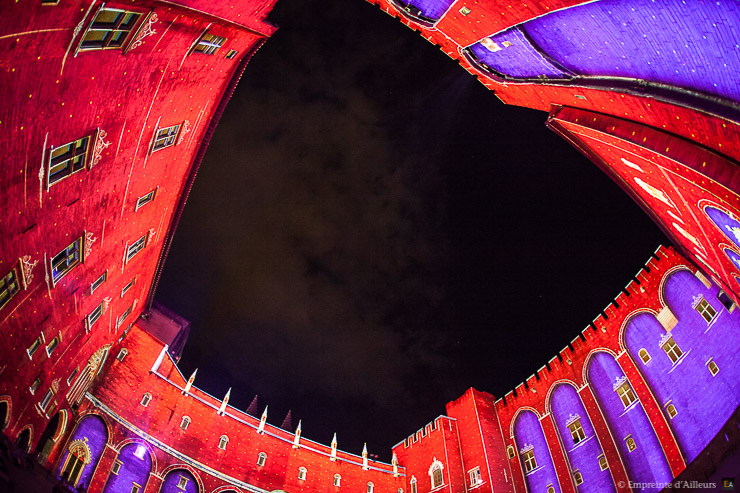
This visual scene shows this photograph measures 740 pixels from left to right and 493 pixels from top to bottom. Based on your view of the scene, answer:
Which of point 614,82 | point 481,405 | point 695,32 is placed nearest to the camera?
point 695,32

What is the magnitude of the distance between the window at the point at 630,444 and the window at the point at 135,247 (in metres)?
28.5

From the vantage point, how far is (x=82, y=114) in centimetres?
1522

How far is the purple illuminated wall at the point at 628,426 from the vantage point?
20797mm

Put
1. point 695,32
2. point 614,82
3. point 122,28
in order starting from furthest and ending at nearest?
1. point 614,82
2. point 122,28
3. point 695,32

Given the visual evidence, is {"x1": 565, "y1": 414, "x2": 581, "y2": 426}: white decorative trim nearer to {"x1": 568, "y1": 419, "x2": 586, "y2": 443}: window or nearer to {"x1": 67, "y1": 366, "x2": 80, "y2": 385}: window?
{"x1": 568, "y1": 419, "x2": 586, "y2": 443}: window

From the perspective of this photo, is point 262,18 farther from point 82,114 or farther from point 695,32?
point 695,32

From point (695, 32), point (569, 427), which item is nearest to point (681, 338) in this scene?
point (569, 427)

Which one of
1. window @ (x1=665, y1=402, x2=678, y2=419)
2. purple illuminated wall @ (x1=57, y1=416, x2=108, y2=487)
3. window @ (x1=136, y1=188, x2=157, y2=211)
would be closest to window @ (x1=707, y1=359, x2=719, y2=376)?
window @ (x1=665, y1=402, x2=678, y2=419)

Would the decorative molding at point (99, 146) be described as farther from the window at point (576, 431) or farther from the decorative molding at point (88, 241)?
the window at point (576, 431)

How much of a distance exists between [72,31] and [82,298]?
532 inches

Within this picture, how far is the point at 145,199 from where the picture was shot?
24172 mm

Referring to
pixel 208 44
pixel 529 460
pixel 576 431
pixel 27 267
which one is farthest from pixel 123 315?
pixel 576 431

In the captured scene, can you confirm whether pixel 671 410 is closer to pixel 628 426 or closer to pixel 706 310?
pixel 628 426

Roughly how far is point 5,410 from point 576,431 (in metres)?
27.7
